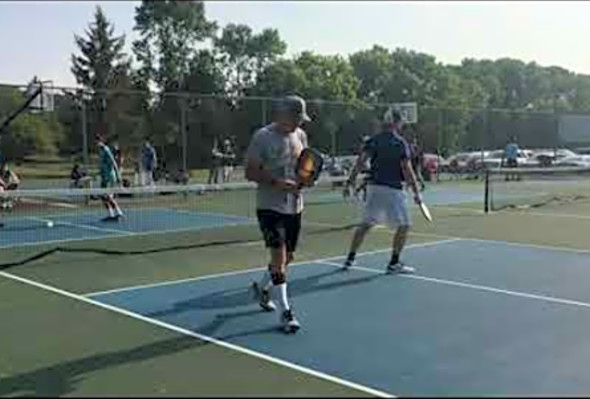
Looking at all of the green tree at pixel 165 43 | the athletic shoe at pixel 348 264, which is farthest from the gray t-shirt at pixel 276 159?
the green tree at pixel 165 43

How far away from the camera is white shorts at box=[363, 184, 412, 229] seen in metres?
9.17

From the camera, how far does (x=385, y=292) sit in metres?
Result: 8.02

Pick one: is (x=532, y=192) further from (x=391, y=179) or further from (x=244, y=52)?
(x=244, y=52)

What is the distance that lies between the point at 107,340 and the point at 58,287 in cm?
260

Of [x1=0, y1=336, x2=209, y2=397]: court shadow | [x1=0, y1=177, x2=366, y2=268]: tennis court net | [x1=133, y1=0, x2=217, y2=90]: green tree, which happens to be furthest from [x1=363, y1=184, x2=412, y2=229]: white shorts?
[x1=133, y1=0, x2=217, y2=90]: green tree

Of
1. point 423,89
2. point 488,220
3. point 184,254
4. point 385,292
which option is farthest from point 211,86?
point 385,292

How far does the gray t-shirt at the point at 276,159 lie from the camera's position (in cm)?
624

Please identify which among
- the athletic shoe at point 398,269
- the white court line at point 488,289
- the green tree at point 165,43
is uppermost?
the green tree at point 165,43

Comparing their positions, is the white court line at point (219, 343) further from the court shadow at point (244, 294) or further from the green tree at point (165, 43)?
the green tree at point (165, 43)

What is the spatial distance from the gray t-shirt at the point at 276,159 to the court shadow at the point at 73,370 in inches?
43.7

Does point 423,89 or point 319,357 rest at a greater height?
point 423,89

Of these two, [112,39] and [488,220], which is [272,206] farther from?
[112,39]

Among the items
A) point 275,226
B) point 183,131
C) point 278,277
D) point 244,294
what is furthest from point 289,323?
point 183,131

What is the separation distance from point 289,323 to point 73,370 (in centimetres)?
164
